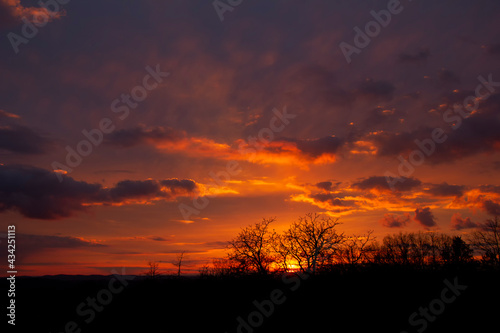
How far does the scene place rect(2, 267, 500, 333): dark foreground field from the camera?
13500mm

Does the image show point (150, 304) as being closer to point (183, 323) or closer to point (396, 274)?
point (183, 323)

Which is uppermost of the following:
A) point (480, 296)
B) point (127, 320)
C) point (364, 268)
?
point (364, 268)

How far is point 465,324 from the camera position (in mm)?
12742

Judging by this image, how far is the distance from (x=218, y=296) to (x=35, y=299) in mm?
27681

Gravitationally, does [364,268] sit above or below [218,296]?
A: above

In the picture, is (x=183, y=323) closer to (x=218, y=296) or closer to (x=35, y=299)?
(x=218, y=296)

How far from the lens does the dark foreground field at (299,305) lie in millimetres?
13500

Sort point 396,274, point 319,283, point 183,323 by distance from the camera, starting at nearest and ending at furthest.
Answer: point 396,274
point 319,283
point 183,323

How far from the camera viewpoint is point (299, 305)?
728 inches

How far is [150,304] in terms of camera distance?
87.4 feet

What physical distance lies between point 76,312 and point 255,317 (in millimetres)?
18514

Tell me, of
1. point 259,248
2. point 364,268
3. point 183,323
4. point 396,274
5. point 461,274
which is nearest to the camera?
point 461,274

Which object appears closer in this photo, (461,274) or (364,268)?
(461,274)

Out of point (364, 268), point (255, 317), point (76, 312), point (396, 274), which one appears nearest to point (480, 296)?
point (396, 274)
